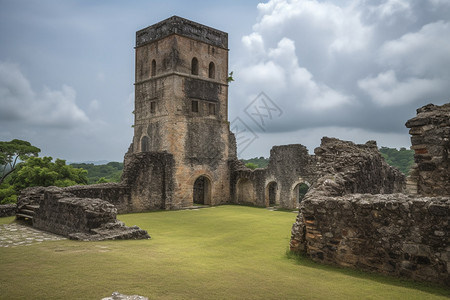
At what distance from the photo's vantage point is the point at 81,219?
9.22 m

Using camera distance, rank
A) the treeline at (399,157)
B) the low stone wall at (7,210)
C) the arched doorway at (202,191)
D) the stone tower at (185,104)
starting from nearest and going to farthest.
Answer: the low stone wall at (7,210), the stone tower at (185,104), the arched doorway at (202,191), the treeline at (399,157)

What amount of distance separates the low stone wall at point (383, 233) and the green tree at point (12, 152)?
88.0 feet

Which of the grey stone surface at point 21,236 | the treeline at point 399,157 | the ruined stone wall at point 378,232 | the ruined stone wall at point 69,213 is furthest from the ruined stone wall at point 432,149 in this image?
the treeline at point 399,157

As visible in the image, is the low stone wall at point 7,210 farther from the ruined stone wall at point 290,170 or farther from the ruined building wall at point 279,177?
the ruined stone wall at point 290,170

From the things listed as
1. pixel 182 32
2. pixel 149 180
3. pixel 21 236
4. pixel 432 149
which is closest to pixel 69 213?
pixel 21 236

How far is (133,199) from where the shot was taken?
56.6 ft

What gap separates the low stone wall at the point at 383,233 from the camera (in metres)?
5.09

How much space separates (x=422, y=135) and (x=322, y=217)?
3042 mm

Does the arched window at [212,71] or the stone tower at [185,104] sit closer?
the stone tower at [185,104]

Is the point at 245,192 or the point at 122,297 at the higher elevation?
the point at 245,192

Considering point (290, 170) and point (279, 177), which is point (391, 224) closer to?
point (290, 170)

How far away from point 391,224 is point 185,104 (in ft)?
53.5

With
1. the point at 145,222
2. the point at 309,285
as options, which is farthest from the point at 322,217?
the point at 145,222

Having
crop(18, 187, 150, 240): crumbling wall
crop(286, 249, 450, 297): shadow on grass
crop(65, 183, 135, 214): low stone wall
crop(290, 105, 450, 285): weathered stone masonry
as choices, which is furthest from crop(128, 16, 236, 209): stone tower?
crop(286, 249, 450, 297): shadow on grass
